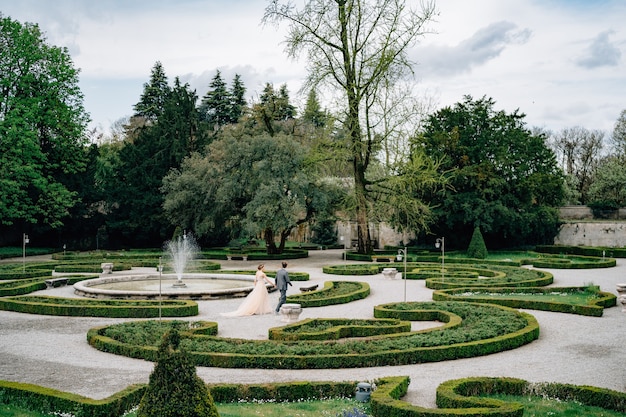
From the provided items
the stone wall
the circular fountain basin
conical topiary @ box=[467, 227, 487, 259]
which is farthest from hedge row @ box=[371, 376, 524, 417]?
the stone wall

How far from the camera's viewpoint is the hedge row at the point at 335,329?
14.6 meters

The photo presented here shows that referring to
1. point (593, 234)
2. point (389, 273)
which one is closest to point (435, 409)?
point (389, 273)

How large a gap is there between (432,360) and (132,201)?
1526 inches

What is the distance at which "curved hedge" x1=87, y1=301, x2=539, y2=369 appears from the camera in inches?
490

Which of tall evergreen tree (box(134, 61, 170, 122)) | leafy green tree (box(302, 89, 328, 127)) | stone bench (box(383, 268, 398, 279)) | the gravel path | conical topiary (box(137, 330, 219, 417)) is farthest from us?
tall evergreen tree (box(134, 61, 170, 122))

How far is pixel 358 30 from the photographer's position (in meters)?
40.0

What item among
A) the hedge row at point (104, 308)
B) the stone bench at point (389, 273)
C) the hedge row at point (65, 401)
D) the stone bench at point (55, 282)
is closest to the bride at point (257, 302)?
the hedge row at point (104, 308)

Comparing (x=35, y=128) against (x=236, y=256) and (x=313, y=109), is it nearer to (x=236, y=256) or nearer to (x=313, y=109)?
(x=236, y=256)

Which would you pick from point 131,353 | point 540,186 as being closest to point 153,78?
point 540,186

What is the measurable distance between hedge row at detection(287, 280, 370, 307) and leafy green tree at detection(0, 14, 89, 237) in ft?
80.7

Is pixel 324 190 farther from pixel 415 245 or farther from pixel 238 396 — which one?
pixel 238 396

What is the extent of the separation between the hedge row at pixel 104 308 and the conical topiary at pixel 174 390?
11.2 metres

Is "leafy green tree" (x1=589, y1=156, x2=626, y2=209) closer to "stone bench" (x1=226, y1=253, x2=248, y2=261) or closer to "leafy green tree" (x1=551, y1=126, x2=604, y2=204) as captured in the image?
"leafy green tree" (x1=551, y1=126, x2=604, y2=204)

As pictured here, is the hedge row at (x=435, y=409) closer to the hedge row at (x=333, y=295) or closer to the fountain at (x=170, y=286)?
the hedge row at (x=333, y=295)
